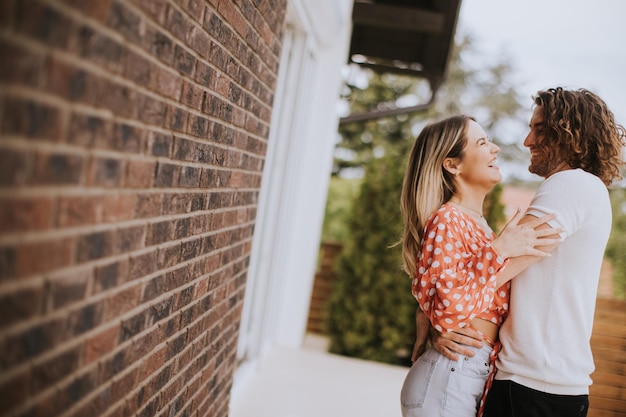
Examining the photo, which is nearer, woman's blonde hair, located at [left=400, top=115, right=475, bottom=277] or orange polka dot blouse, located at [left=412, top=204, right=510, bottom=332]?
orange polka dot blouse, located at [left=412, top=204, right=510, bottom=332]

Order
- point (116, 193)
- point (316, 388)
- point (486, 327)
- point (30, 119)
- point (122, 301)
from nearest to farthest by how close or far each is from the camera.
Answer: point (30, 119) < point (116, 193) < point (122, 301) < point (486, 327) < point (316, 388)

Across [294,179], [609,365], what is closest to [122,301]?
[609,365]

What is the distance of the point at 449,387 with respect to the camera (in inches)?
71.1

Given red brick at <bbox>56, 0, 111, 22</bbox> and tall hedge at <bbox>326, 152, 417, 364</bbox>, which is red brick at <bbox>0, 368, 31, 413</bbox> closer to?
red brick at <bbox>56, 0, 111, 22</bbox>

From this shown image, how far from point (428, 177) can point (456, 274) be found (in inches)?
16.8

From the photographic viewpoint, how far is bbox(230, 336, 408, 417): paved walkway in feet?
12.2

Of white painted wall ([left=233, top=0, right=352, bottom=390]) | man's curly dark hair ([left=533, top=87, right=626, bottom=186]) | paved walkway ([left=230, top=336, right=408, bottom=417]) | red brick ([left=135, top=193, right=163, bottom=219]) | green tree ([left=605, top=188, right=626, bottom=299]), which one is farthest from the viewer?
green tree ([left=605, top=188, right=626, bottom=299])

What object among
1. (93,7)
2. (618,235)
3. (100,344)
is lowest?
(100,344)

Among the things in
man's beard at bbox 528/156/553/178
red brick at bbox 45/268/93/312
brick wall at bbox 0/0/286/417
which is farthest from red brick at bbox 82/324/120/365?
man's beard at bbox 528/156/553/178

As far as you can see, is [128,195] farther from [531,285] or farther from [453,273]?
[531,285]

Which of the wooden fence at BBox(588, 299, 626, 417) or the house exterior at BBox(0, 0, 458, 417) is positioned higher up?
the house exterior at BBox(0, 0, 458, 417)

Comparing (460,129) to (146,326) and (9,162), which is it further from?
(9,162)

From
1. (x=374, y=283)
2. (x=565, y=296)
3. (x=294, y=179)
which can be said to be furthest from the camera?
(x=374, y=283)

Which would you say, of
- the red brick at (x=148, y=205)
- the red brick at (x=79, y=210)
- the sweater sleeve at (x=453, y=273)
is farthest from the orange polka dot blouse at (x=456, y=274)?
the red brick at (x=79, y=210)
